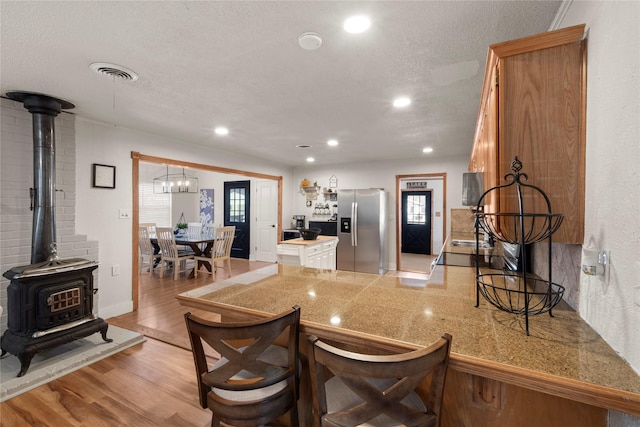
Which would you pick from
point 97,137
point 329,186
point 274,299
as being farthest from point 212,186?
point 274,299

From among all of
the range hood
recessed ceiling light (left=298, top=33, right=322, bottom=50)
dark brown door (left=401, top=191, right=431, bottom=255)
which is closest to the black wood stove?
recessed ceiling light (left=298, top=33, right=322, bottom=50)

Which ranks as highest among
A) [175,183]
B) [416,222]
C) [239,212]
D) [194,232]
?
[175,183]

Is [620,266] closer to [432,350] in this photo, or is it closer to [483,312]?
[483,312]

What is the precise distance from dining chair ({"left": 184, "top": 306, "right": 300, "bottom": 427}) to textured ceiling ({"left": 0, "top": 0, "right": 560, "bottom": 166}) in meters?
1.44

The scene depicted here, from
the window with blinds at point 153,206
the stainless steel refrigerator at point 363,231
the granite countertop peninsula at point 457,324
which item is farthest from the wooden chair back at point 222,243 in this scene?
the granite countertop peninsula at point 457,324

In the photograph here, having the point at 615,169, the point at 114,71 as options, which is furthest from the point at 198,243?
the point at 615,169

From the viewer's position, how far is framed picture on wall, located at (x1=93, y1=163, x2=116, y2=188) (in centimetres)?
321

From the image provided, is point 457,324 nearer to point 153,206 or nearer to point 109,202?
point 109,202

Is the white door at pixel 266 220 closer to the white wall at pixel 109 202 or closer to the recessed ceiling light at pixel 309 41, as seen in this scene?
the white wall at pixel 109 202

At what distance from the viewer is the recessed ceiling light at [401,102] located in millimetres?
2561

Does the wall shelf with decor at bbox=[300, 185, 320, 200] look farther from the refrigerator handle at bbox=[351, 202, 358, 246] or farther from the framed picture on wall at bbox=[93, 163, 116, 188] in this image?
the framed picture on wall at bbox=[93, 163, 116, 188]

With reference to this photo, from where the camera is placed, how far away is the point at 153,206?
7.58m

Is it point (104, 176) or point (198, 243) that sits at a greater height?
point (104, 176)

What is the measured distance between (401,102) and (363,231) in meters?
3.31
